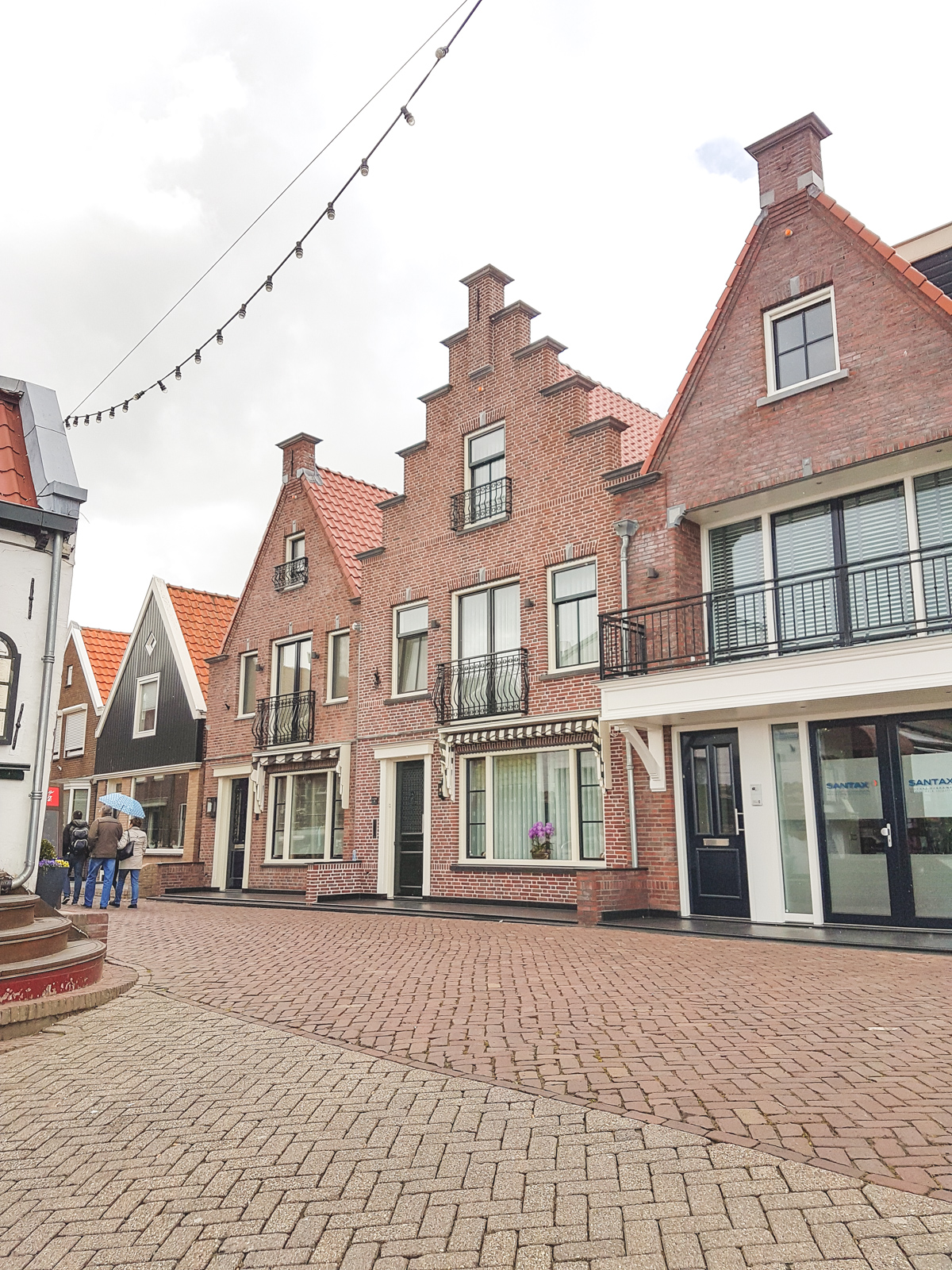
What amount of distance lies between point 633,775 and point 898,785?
3.77 meters

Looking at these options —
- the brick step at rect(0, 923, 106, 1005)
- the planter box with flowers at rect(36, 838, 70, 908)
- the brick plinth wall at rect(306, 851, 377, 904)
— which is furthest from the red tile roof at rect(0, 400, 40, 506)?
the brick plinth wall at rect(306, 851, 377, 904)

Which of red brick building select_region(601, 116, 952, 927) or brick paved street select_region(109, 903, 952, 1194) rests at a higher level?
red brick building select_region(601, 116, 952, 927)

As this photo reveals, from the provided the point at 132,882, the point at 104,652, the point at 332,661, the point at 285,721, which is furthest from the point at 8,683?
the point at 104,652

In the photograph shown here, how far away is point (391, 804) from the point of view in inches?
720

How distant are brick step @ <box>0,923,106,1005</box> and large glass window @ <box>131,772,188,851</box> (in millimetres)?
16698

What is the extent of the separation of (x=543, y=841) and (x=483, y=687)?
292 cm

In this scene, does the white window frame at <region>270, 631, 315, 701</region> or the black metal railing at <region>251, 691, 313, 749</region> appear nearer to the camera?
the black metal railing at <region>251, 691, 313, 749</region>

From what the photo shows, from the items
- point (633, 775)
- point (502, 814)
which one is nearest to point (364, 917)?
point (502, 814)

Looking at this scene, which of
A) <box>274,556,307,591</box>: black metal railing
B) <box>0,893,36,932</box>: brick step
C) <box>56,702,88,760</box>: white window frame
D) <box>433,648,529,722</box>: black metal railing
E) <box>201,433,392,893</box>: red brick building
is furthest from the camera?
<box>56,702,88,760</box>: white window frame

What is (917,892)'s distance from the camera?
36.5ft

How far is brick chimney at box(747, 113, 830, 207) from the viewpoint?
43.7 feet

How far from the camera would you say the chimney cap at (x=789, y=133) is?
13.3 meters

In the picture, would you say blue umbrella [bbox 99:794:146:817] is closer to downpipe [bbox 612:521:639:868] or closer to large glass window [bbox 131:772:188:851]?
large glass window [bbox 131:772:188:851]

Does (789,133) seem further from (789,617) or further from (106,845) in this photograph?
(106,845)
